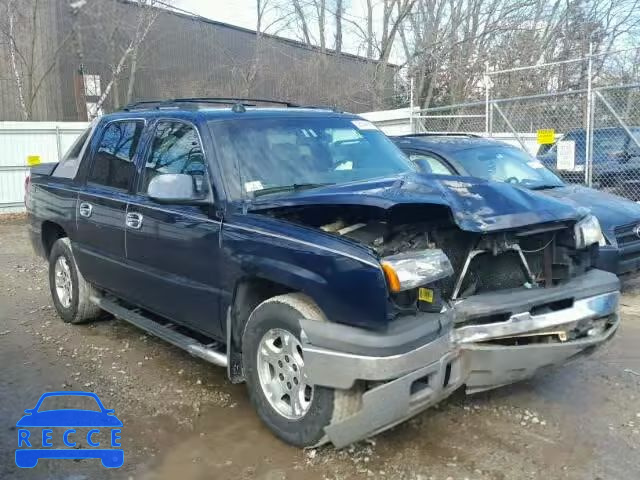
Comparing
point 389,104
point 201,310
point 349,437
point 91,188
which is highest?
point 389,104

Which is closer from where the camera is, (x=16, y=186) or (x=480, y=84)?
(x=16, y=186)

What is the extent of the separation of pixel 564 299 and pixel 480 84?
17.9m

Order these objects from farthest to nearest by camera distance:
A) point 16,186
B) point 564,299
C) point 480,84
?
point 480,84
point 16,186
point 564,299

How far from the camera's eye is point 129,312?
5.03m

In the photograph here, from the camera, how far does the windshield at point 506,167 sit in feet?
22.6

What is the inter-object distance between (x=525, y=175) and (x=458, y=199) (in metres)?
4.19

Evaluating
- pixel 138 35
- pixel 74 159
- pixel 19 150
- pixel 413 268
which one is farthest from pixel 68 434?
pixel 138 35

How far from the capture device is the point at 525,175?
7.18 m

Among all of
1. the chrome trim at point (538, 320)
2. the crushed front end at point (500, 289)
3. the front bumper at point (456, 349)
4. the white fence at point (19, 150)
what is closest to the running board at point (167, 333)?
the front bumper at point (456, 349)

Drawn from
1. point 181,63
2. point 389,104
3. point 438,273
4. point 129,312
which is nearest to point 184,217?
point 129,312

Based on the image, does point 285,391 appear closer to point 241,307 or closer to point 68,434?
point 241,307

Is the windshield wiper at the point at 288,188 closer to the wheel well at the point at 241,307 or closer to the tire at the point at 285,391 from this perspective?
the wheel well at the point at 241,307

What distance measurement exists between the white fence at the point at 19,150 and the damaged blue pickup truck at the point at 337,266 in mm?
11883

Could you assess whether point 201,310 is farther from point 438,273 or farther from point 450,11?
point 450,11
